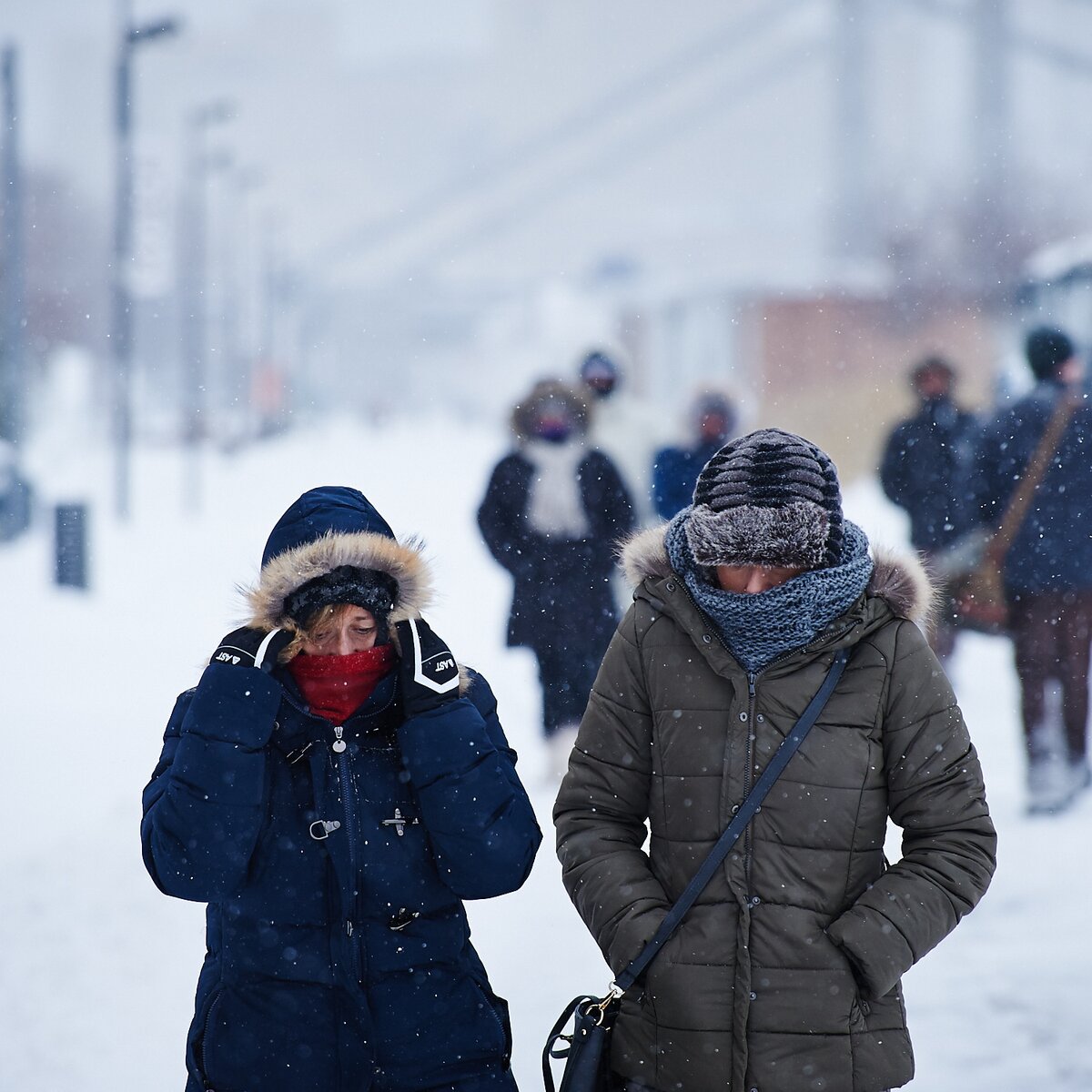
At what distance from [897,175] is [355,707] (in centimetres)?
870

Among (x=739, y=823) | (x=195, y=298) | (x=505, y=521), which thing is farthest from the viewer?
(x=195, y=298)

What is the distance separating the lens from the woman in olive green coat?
5.68ft

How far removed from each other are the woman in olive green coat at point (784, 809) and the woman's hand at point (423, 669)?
0.88 ft

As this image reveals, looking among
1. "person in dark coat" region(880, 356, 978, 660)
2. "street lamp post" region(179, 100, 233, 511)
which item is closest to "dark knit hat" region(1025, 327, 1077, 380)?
"person in dark coat" region(880, 356, 978, 660)

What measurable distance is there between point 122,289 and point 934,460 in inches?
350

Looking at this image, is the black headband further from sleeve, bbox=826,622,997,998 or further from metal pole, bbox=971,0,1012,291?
metal pole, bbox=971,0,1012,291

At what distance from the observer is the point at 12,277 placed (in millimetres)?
11328

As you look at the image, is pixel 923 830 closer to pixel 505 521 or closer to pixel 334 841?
pixel 334 841

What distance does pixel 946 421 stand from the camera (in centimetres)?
546

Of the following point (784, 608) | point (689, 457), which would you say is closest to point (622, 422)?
point (689, 457)

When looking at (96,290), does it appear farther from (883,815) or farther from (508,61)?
(883,815)

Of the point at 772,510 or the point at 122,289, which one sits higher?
the point at 122,289

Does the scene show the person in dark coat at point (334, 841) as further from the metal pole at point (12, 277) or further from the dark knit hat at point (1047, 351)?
the metal pole at point (12, 277)

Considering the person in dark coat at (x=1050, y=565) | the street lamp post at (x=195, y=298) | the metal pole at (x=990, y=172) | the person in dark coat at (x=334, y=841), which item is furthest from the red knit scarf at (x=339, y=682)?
the metal pole at (x=990, y=172)
